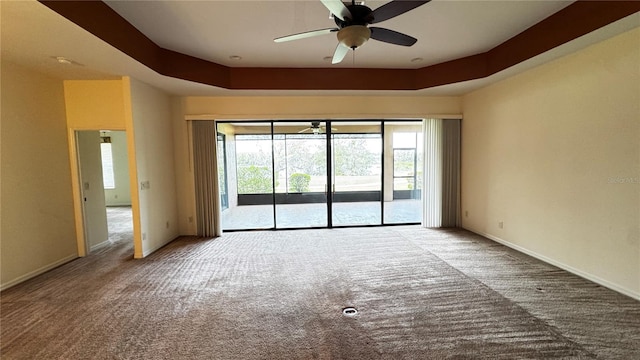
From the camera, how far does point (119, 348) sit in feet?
7.07

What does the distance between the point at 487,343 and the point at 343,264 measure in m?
1.92

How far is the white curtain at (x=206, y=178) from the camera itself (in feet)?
16.9

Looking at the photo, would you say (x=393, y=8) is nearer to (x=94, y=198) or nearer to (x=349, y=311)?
(x=349, y=311)

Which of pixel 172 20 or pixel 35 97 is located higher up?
pixel 172 20

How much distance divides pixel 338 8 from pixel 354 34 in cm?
24

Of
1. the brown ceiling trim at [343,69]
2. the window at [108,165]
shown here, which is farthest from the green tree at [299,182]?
the window at [108,165]

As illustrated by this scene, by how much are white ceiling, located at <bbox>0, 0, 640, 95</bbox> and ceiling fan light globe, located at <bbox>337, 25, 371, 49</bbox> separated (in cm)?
78

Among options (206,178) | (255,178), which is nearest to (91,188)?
(206,178)

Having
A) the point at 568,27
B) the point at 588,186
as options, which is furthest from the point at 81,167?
the point at 588,186

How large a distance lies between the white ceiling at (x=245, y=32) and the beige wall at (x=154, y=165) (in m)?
0.42

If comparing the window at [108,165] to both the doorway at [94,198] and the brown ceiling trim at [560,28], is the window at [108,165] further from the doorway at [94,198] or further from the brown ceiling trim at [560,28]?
the brown ceiling trim at [560,28]

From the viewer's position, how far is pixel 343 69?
4.78 meters

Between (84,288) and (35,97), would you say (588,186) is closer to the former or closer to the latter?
(84,288)

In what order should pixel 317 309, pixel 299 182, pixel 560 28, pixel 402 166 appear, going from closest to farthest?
1. pixel 317 309
2. pixel 560 28
3. pixel 299 182
4. pixel 402 166
